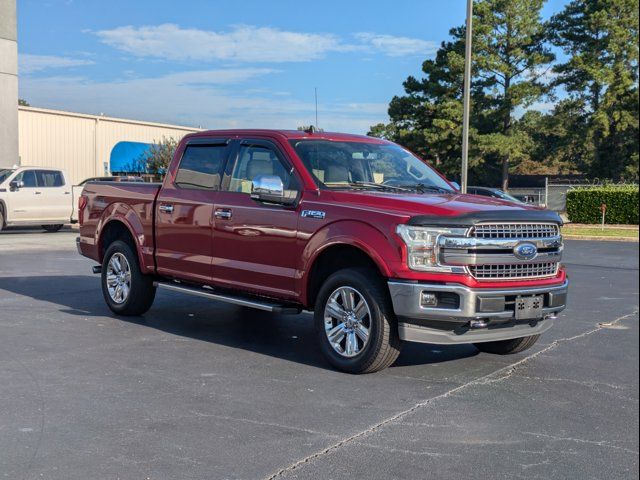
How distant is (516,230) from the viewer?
20.9 ft

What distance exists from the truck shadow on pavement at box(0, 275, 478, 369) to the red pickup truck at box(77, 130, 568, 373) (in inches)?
15.3

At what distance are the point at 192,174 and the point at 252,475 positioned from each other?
15.5ft

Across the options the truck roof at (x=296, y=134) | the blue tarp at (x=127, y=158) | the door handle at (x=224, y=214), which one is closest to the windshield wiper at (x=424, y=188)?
the truck roof at (x=296, y=134)

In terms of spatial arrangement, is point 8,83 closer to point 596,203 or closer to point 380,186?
point 596,203

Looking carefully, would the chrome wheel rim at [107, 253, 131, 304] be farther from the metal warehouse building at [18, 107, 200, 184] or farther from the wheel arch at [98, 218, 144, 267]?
the metal warehouse building at [18, 107, 200, 184]

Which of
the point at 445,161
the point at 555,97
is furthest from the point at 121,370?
the point at 445,161

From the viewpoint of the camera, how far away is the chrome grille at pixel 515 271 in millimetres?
6168

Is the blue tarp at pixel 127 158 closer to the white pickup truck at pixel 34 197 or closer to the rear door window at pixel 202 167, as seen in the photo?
the white pickup truck at pixel 34 197

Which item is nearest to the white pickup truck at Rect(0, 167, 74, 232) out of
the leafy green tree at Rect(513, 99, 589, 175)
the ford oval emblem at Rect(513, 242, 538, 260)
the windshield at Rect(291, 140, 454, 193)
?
the windshield at Rect(291, 140, 454, 193)

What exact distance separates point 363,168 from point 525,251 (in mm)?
1964

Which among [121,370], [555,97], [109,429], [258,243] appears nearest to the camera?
[109,429]

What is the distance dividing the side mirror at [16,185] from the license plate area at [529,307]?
64.0 ft

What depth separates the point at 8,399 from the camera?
5.66m

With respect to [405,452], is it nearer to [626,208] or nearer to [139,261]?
[139,261]
